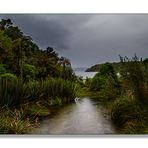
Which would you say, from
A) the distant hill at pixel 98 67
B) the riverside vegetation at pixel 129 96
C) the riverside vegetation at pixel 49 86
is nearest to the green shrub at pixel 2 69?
the riverside vegetation at pixel 49 86

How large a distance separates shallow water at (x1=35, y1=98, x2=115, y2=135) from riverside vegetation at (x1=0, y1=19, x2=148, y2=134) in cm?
7

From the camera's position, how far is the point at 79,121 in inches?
179

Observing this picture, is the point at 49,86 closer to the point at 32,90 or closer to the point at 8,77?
the point at 32,90

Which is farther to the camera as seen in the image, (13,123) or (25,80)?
(25,80)

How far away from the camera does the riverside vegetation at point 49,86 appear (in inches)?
176

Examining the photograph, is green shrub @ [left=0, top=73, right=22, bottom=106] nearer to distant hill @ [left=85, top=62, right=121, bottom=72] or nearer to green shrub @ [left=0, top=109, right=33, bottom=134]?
green shrub @ [left=0, top=109, right=33, bottom=134]

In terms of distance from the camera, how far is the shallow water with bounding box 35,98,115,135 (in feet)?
14.7

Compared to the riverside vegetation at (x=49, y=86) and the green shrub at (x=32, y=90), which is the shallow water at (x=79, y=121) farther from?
the green shrub at (x=32, y=90)

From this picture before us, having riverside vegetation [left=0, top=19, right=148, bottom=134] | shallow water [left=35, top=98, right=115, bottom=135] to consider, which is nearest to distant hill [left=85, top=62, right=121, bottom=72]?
riverside vegetation [left=0, top=19, right=148, bottom=134]

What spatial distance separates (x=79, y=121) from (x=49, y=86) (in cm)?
46

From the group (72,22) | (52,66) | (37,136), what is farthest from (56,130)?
(72,22)

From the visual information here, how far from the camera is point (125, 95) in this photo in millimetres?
4492

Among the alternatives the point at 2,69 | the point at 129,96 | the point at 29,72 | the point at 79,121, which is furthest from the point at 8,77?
the point at 129,96

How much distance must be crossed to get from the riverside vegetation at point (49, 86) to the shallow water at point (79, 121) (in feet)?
0.21
